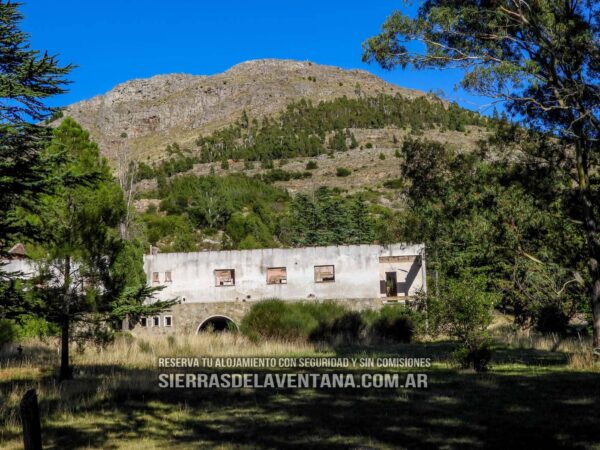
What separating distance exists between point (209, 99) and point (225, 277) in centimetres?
11113

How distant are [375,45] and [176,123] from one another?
12270 cm

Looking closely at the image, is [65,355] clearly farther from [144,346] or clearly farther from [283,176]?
[283,176]

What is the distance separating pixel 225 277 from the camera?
33969 mm

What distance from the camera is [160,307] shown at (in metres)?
14.4

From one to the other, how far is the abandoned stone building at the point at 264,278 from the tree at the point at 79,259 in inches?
647

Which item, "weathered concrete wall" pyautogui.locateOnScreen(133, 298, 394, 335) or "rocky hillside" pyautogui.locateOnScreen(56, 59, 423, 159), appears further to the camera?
"rocky hillside" pyautogui.locateOnScreen(56, 59, 423, 159)

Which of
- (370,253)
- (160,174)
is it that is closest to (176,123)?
(160,174)

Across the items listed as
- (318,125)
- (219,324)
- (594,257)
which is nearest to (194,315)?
(219,324)

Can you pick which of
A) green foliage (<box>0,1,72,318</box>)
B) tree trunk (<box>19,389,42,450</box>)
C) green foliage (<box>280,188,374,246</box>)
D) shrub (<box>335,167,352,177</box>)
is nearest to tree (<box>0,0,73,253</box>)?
green foliage (<box>0,1,72,318</box>)

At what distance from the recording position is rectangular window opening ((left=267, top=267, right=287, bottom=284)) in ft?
101

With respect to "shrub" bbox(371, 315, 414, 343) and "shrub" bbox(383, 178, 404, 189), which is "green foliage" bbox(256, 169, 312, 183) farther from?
"shrub" bbox(371, 315, 414, 343)

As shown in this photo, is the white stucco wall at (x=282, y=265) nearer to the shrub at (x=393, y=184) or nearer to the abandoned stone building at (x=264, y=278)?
the abandoned stone building at (x=264, y=278)

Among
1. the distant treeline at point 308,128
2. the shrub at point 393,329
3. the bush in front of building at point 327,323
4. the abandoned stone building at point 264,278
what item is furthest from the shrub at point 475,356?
the distant treeline at point 308,128

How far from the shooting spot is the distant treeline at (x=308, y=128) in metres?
94.6
